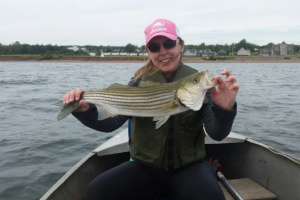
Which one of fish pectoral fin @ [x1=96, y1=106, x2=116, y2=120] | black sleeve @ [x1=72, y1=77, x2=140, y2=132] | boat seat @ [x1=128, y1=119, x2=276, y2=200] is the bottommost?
boat seat @ [x1=128, y1=119, x2=276, y2=200]

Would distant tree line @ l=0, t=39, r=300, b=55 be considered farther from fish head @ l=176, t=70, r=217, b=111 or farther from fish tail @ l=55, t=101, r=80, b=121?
fish head @ l=176, t=70, r=217, b=111

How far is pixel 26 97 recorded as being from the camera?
62.8ft

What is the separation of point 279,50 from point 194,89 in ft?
516

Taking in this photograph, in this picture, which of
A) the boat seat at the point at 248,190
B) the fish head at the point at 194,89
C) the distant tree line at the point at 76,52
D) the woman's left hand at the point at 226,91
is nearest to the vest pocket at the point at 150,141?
the fish head at the point at 194,89

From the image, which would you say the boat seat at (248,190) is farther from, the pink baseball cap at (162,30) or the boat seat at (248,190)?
the pink baseball cap at (162,30)

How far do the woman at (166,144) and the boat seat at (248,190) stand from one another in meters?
1.48

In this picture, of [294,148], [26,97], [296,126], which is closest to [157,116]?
[294,148]

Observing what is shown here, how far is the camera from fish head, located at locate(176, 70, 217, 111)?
9.29ft

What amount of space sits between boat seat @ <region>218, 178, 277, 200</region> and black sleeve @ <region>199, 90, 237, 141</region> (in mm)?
1736

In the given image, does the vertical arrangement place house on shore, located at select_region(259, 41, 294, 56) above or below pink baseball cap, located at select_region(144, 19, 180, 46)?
above

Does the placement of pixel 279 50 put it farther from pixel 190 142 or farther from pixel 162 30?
pixel 190 142

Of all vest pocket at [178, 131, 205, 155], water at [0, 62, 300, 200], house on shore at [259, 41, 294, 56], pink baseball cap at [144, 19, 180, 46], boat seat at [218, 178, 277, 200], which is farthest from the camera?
house on shore at [259, 41, 294, 56]

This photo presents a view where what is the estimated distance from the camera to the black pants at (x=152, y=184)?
299 centimetres

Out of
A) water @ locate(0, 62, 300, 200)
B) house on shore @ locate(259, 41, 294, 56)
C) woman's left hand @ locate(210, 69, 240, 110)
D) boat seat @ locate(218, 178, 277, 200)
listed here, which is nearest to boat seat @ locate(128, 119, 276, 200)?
boat seat @ locate(218, 178, 277, 200)
